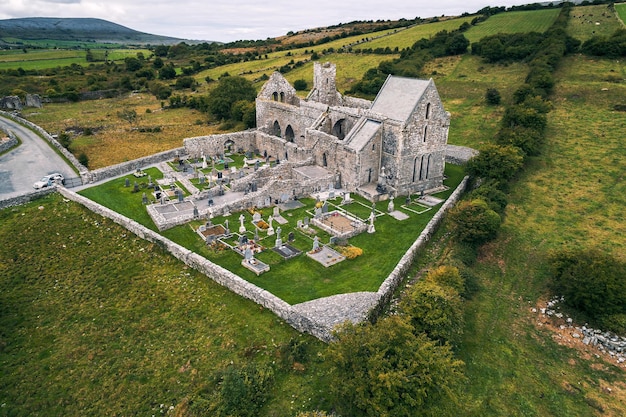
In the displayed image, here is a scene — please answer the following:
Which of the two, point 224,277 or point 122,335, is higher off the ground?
point 224,277

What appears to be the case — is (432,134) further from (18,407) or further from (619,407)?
(18,407)

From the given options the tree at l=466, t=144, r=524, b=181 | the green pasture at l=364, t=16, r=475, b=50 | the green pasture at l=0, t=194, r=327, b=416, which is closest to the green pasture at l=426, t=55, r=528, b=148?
the tree at l=466, t=144, r=524, b=181

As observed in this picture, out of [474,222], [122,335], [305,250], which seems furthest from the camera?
[305,250]

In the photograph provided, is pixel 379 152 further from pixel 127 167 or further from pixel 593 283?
pixel 127 167

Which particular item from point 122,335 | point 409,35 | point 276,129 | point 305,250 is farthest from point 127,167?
point 409,35

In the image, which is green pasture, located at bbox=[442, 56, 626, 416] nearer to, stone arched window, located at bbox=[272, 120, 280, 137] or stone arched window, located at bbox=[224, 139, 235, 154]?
stone arched window, located at bbox=[272, 120, 280, 137]

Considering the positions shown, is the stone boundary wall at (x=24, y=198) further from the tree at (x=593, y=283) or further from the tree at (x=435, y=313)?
the tree at (x=593, y=283)
